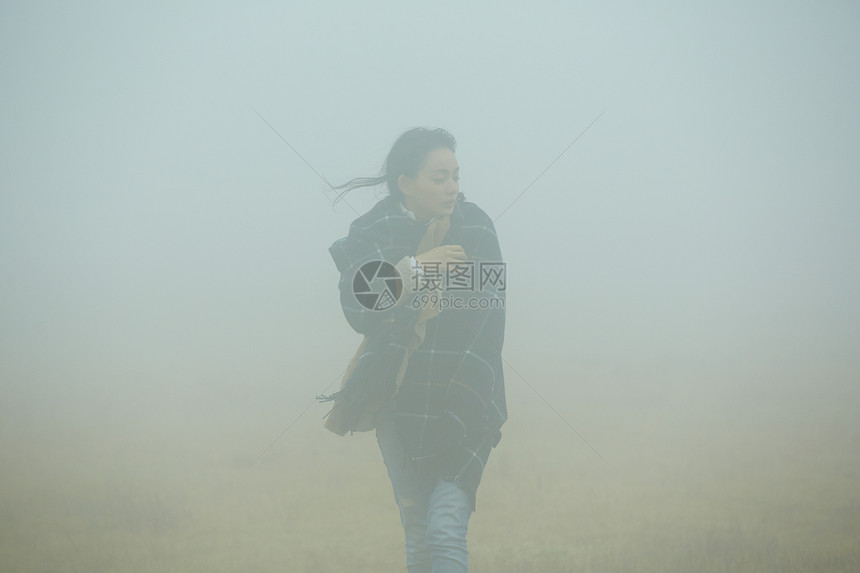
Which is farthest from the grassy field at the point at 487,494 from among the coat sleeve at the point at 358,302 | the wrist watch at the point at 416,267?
the wrist watch at the point at 416,267

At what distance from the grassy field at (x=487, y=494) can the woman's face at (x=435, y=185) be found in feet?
1.98

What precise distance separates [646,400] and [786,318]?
46cm

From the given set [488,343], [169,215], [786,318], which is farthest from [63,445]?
[786,318]

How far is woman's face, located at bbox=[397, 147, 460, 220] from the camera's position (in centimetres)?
152

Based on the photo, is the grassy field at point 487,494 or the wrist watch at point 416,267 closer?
the wrist watch at point 416,267

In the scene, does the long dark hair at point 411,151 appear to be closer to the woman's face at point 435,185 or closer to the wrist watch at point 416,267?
the woman's face at point 435,185

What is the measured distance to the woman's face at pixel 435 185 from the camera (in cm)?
152

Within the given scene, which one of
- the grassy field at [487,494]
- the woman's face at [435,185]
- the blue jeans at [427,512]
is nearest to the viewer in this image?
the blue jeans at [427,512]

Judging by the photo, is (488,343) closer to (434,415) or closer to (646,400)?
(434,415)

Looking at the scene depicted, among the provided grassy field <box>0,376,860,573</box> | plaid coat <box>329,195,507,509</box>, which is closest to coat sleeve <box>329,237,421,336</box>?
plaid coat <box>329,195,507,509</box>

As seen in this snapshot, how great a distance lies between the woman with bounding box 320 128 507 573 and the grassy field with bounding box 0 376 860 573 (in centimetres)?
34

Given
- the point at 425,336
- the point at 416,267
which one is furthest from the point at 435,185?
the point at 425,336

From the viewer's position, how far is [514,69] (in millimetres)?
1894

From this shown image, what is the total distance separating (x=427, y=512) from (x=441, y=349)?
0.32 m
